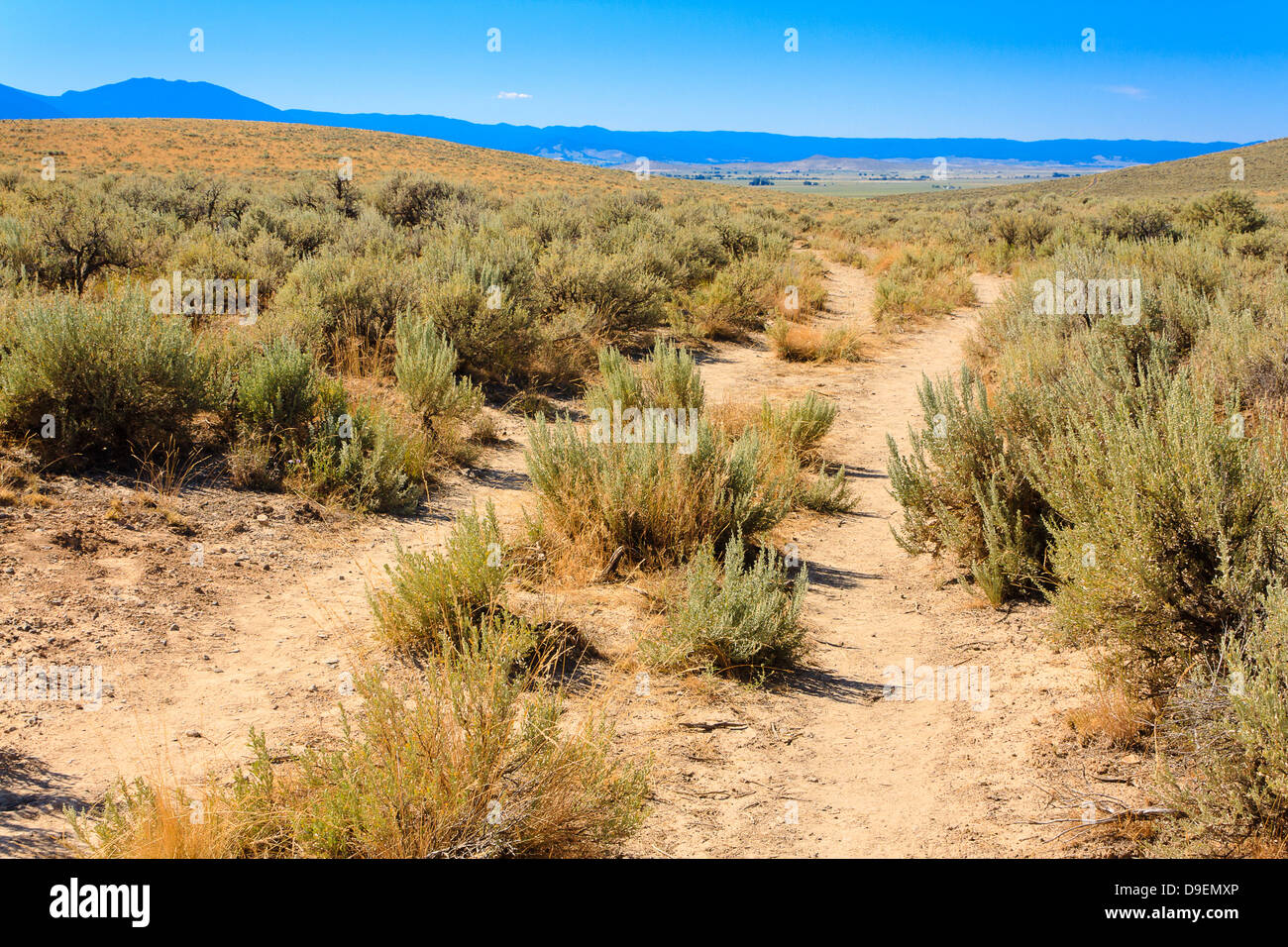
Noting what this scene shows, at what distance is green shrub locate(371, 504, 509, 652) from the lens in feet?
12.9

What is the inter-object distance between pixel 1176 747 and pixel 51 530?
5654 mm

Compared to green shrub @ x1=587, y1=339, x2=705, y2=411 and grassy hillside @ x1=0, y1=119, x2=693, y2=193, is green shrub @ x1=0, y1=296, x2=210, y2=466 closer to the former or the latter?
green shrub @ x1=587, y1=339, x2=705, y2=411

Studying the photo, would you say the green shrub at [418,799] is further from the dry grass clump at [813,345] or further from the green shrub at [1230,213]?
the green shrub at [1230,213]

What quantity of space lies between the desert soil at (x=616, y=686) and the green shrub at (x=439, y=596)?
17 cm

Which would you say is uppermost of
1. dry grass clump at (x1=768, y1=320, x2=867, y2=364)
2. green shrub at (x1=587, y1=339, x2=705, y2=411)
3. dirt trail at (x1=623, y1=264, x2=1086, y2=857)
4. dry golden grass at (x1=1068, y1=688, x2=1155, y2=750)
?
dry grass clump at (x1=768, y1=320, x2=867, y2=364)

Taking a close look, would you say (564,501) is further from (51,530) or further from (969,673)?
(51,530)

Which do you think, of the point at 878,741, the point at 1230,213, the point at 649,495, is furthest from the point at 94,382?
the point at 1230,213

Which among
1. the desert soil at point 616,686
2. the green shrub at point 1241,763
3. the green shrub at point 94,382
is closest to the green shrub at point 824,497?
the desert soil at point 616,686

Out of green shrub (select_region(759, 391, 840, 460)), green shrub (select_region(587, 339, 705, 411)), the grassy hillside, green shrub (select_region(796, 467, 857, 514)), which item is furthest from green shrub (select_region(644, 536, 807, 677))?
the grassy hillside

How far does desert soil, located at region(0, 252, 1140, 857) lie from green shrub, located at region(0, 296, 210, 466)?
0.45 meters

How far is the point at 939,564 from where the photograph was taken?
5.32 m

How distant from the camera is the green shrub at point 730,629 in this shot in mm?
3902

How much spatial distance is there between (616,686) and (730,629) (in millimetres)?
620
